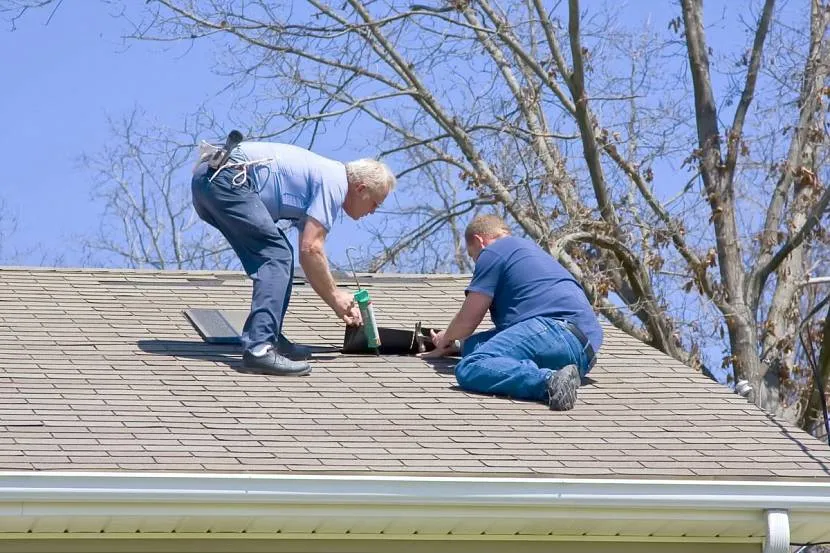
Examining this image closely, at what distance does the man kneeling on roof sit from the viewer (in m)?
7.14

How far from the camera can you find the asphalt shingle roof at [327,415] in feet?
19.5

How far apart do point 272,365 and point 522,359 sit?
1.30m

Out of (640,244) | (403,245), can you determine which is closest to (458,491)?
(640,244)

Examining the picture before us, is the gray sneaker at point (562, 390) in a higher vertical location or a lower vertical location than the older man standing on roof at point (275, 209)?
lower

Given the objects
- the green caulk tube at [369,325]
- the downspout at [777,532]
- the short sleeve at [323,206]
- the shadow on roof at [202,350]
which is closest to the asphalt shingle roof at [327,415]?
the shadow on roof at [202,350]

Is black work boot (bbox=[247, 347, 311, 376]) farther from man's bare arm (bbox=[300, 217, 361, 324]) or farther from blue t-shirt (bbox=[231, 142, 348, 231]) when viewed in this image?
blue t-shirt (bbox=[231, 142, 348, 231])

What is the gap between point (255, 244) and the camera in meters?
7.35

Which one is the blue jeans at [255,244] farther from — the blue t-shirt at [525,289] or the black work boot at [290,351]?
the blue t-shirt at [525,289]

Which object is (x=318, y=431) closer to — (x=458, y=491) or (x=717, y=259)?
(x=458, y=491)

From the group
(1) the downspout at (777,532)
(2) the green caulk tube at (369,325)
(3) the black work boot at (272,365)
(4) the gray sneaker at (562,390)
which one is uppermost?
(2) the green caulk tube at (369,325)

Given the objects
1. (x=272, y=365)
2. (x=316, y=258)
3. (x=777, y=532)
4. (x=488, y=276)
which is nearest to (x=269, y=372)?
(x=272, y=365)

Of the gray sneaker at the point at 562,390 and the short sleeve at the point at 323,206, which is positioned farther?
the short sleeve at the point at 323,206

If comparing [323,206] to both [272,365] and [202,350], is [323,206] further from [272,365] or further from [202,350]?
[202,350]

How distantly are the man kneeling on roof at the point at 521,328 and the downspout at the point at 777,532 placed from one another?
133 cm
